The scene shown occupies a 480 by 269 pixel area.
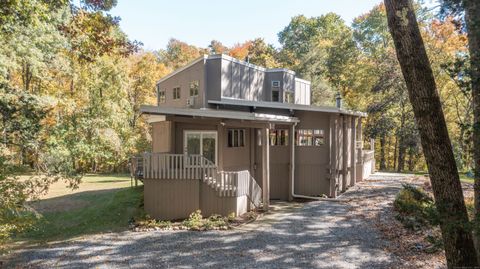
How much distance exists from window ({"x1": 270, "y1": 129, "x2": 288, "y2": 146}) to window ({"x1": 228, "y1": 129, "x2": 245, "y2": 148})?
1744mm

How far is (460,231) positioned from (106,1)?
29.6 feet

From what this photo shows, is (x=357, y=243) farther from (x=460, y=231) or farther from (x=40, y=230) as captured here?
(x=40, y=230)

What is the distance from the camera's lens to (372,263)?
6.68 metres

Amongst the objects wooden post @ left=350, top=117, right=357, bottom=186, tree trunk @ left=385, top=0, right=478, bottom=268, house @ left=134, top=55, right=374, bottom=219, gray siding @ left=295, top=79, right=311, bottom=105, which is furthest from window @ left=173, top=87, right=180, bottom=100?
tree trunk @ left=385, top=0, right=478, bottom=268

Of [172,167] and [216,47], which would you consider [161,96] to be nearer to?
[172,167]

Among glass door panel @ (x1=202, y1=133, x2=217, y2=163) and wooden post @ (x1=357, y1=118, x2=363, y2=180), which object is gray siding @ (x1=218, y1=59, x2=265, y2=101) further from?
wooden post @ (x1=357, y1=118, x2=363, y2=180)

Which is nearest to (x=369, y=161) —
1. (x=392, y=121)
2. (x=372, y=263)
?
(x=392, y=121)

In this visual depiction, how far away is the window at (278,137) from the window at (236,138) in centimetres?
174

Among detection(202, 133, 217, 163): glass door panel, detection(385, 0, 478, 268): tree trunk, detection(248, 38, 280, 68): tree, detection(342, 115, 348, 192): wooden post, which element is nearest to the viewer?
detection(385, 0, 478, 268): tree trunk

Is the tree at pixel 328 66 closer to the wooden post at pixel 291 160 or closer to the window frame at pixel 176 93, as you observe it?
the window frame at pixel 176 93

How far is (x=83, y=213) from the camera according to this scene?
42.9ft

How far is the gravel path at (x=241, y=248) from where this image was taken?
701 centimetres

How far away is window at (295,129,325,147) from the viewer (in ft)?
46.2

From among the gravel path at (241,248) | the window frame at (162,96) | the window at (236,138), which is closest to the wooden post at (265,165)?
the gravel path at (241,248)
